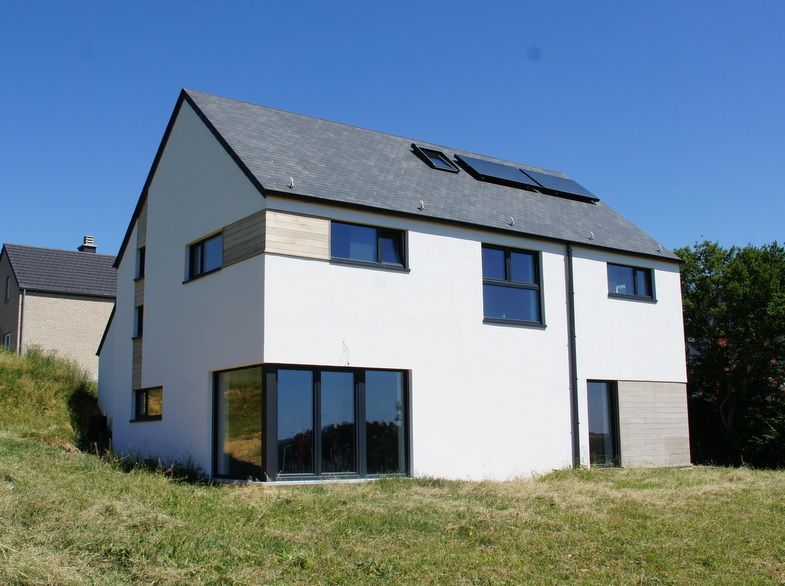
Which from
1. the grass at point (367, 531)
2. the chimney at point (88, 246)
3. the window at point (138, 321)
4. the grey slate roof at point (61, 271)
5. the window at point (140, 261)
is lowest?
the grass at point (367, 531)

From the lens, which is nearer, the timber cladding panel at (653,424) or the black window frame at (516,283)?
the black window frame at (516,283)

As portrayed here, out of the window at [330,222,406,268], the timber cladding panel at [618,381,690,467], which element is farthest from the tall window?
the timber cladding panel at [618,381,690,467]

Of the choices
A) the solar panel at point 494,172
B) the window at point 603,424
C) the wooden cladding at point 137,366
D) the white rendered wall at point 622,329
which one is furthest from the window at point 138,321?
the window at point 603,424

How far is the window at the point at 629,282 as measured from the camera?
59.0ft

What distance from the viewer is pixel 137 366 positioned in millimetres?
17391

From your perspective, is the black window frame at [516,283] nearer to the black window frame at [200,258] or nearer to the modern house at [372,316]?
the modern house at [372,316]

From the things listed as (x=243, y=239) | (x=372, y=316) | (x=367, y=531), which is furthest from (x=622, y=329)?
(x=367, y=531)

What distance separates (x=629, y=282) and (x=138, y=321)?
11075 millimetres

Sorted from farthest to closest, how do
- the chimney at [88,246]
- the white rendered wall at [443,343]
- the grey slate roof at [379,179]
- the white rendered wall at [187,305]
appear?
the chimney at [88,246]
the grey slate roof at [379,179]
the white rendered wall at [187,305]
the white rendered wall at [443,343]

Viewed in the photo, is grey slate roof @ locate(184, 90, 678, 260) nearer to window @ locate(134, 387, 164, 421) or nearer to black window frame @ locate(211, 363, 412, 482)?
black window frame @ locate(211, 363, 412, 482)

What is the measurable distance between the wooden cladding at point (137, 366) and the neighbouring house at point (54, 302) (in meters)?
10.6

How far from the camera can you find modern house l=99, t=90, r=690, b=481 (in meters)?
13.2

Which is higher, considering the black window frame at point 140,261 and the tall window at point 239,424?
the black window frame at point 140,261

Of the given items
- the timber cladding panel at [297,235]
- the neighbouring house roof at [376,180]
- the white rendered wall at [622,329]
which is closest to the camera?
the timber cladding panel at [297,235]
